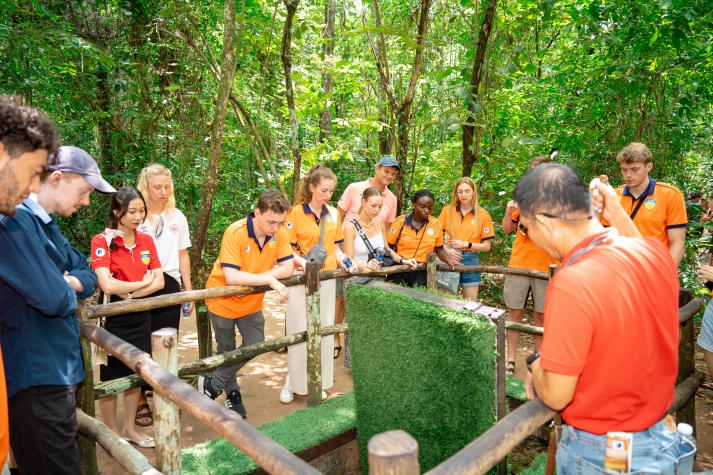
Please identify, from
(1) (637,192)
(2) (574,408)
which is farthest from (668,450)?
(1) (637,192)

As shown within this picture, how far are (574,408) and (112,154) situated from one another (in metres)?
8.27

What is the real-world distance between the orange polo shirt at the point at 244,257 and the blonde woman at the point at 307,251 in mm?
314

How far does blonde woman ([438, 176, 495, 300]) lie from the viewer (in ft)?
17.0

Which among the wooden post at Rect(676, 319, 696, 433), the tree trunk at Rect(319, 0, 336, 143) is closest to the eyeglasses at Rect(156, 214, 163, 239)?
the wooden post at Rect(676, 319, 696, 433)

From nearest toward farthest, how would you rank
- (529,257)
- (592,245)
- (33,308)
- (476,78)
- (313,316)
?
(592,245) → (33,308) → (313,316) → (529,257) → (476,78)

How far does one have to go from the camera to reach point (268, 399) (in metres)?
4.59

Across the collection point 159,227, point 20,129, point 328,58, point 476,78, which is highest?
point 328,58

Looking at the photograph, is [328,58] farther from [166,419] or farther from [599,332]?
[599,332]

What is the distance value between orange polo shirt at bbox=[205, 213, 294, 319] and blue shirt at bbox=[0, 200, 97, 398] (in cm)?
156

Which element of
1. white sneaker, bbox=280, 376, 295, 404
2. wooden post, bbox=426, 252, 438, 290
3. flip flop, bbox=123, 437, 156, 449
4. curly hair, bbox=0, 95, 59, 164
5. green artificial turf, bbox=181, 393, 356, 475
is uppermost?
curly hair, bbox=0, 95, 59, 164

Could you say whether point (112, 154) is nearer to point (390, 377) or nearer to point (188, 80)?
point (188, 80)

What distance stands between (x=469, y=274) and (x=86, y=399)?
3.77 m

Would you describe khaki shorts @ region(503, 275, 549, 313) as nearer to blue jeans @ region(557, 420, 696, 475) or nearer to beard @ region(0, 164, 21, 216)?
blue jeans @ region(557, 420, 696, 475)

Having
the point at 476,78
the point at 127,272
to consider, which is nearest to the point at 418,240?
the point at 476,78
